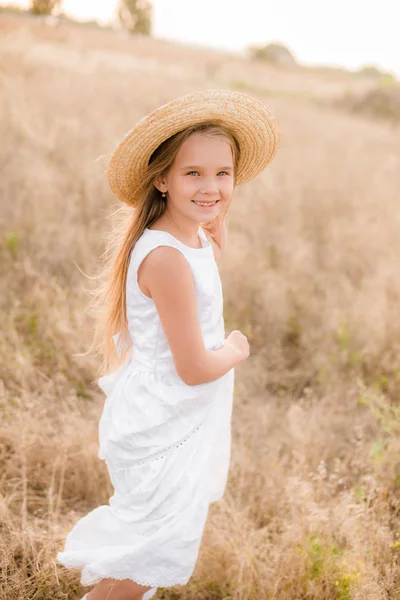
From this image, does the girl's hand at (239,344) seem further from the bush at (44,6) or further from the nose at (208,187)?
the bush at (44,6)

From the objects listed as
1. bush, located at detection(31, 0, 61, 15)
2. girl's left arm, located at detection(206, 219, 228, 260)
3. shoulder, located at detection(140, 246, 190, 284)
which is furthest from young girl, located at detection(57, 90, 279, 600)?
bush, located at detection(31, 0, 61, 15)

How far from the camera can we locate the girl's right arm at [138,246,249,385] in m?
1.46

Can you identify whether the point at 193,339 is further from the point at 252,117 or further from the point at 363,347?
the point at 363,347

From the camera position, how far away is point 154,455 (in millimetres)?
1619

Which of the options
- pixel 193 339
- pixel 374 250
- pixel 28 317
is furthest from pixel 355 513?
pixel 374 250

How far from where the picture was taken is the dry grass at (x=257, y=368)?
82.0 inches

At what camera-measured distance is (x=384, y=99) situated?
1662 centimetres

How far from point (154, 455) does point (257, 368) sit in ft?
6.28

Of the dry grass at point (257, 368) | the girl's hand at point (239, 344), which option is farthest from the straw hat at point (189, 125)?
the dry grass at point (257, 368)

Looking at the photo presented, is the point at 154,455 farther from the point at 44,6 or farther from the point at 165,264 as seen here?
the point at 44,6

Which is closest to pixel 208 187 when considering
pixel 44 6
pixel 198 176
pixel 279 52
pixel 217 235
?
pixel 198 176

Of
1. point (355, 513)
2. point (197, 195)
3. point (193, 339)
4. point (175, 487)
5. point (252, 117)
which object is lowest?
point (355, 513)

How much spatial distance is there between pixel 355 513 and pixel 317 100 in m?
17.1

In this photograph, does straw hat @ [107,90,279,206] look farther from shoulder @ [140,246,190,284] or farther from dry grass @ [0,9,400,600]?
dry grass @ [0,9,400,600]
